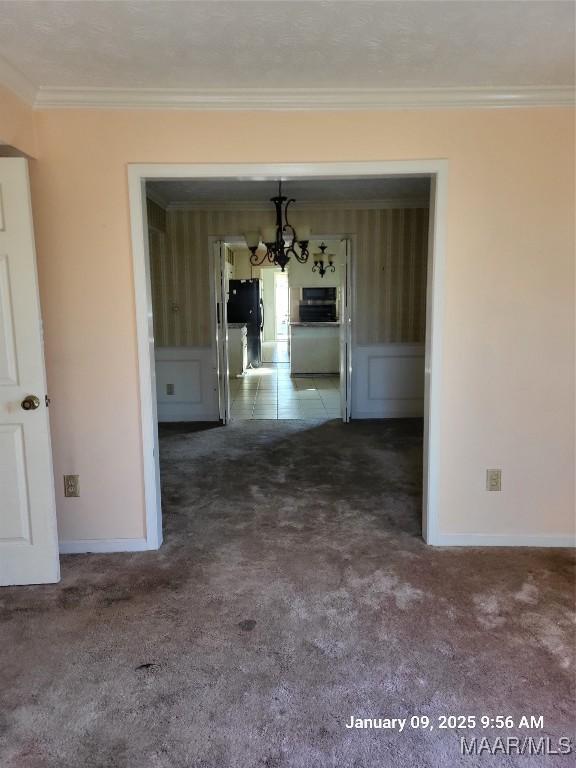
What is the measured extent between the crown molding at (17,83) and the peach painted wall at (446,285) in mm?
115

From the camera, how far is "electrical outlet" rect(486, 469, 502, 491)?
2.97m

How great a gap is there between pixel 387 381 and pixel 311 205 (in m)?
2.13

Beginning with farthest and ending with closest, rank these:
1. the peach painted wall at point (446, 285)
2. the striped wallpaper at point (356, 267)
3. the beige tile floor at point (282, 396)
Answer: the beige tile floor at point (282, 396) → the striped wallpaper at point (356, 267) → the peach painted wall at point (446, 285)

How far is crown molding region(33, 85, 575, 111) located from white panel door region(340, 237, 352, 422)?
317 cm

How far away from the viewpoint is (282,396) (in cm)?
755

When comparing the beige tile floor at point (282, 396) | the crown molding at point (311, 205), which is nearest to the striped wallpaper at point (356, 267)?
the crown molding at point (311, 205)

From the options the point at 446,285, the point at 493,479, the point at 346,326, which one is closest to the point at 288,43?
the point at 446,285

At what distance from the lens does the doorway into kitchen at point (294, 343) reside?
5.98 m

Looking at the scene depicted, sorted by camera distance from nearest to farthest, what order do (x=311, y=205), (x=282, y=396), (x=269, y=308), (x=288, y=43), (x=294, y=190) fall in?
(x=288, y=43) → (x=294, y=190) → (x=311, y=205) → (x=282, y=396) → (x=269, y=308)

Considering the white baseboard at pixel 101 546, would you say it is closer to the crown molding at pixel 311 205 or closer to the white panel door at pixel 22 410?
the white panel door at pixel 22 410

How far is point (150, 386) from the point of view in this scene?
2914 mm

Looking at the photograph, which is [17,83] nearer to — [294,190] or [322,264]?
[294,190]
